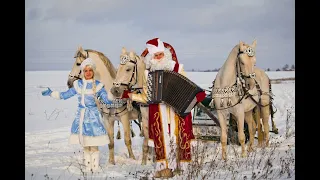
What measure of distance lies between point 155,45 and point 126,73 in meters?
0.46

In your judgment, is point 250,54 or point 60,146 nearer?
point 250,54

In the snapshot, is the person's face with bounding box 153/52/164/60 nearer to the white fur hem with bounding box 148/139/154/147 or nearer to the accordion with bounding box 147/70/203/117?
the accordion with bounding box 147/70/203/117

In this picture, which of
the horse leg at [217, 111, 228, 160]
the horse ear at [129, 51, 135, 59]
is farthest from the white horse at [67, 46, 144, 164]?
the horse leg at [217, 111, 228, 160]

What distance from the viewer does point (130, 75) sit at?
20.2 ft

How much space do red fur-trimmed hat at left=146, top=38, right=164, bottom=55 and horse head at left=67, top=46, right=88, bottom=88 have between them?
2.56 ft

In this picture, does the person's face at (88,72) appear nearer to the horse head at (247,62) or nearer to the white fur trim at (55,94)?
the white fur trim at (55,94)

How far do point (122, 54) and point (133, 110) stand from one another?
77cm

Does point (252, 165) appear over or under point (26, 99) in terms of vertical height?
under

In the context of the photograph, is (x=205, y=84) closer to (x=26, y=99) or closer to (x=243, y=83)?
(x=243, y=83)

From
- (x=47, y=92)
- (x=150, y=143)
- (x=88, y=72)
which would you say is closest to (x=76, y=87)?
(x=88, y=72)

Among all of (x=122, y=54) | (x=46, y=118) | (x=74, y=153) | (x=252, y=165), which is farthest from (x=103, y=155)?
(x=252, y=165)

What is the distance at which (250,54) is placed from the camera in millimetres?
6227

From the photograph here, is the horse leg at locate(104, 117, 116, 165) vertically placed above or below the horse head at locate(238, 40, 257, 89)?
below

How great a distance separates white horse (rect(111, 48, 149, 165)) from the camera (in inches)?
240
